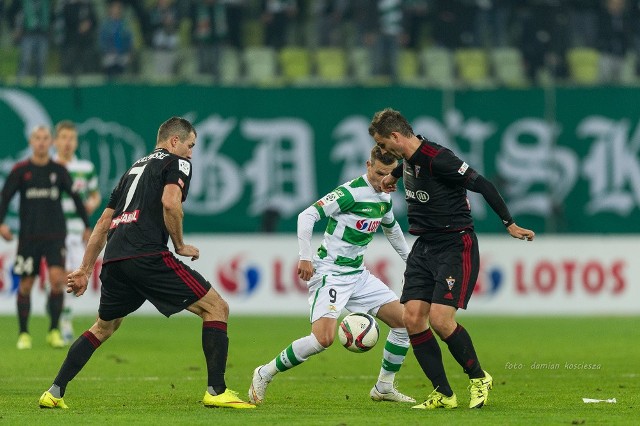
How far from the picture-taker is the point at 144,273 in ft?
28.9

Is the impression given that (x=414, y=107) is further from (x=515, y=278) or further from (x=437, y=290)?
(x=437, y=290)

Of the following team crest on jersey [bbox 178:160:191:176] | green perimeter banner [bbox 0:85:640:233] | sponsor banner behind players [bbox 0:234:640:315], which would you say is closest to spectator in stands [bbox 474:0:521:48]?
green perimeter banner [bbox 0:85:640:233]

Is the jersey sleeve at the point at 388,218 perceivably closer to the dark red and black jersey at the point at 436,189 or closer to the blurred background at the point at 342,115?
the dark red and black jersey at the point at 436,189

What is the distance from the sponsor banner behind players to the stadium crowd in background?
299 centimetres

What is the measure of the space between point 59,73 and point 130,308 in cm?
1223

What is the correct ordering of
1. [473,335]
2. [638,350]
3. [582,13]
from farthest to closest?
1. [582,13]
2. [473,335]
3. [638,350]

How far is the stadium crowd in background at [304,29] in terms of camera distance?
2092 centimetres

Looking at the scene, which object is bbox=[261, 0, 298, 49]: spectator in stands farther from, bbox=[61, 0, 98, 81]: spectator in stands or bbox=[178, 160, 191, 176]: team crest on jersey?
bbox=[178, 160, 191, 176]: team crest on jersey

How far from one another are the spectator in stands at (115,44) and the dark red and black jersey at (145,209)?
12087mm

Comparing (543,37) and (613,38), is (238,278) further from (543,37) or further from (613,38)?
(613,38)

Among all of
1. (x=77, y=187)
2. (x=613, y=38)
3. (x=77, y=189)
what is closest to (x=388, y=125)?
(x=77, y=189)

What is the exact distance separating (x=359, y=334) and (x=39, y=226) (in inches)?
231

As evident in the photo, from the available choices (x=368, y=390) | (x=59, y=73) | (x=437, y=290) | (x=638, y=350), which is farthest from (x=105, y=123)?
(x=437, y=290)

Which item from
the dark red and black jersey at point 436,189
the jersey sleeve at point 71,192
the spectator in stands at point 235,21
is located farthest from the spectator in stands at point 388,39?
the dark red and black jersey at point 436,189
